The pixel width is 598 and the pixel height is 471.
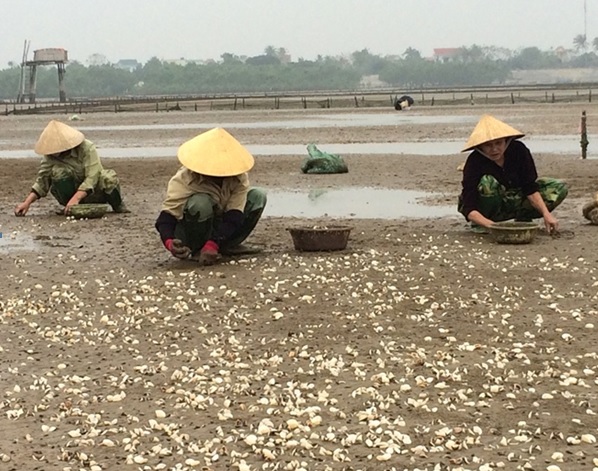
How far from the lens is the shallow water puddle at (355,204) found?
11.4 meters

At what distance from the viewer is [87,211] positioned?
1110cm

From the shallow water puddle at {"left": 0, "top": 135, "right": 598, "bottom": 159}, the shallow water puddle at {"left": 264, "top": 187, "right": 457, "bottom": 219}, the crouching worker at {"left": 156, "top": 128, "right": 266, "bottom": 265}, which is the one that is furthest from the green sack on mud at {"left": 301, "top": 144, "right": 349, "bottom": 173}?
the crouching worker at {"left": 156, "top": 128, "right": 266, "bottom": 265}

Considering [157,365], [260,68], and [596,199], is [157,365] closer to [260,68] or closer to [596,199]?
[596,199]

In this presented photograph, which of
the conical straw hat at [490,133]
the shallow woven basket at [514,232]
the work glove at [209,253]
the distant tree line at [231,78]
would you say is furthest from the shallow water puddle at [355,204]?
the distant tree line at [231,78]

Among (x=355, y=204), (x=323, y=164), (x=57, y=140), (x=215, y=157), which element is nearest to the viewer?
(x=215, y=157)

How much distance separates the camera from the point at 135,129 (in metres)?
36.2

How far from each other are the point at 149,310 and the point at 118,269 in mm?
1615

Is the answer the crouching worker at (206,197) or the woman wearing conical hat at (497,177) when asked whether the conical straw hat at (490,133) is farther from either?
the crouching worker at (206,197)

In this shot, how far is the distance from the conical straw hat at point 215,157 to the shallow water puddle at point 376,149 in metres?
12.5

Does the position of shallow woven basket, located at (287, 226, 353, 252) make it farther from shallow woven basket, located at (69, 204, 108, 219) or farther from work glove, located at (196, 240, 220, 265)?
shallow woven basket, located at (69, 204, 108, 219)

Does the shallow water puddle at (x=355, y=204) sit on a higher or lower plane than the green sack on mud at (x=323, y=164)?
lower

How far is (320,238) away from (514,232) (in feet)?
5.46

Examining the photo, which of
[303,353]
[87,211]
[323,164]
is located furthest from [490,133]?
[323,164]

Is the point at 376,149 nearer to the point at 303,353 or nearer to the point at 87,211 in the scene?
the point at 87,211
